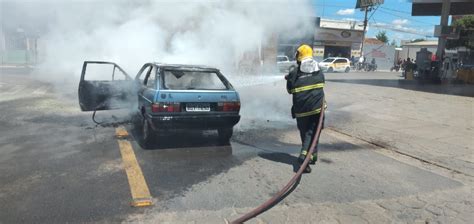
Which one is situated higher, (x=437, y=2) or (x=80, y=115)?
(x=437, y=2)

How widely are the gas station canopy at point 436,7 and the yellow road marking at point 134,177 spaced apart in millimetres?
21202

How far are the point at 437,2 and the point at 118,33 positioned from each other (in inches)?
766

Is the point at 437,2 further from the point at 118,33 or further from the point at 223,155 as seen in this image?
the point at 223,155

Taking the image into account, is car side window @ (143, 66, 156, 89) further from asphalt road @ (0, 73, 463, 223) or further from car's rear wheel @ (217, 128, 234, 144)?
car's rear wheel @ (217, 128, 234, 144)

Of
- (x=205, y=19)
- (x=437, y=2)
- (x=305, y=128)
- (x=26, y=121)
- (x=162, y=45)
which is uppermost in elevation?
(x=437, y=2)

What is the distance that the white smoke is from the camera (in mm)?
10641

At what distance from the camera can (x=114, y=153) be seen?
589 centimetres

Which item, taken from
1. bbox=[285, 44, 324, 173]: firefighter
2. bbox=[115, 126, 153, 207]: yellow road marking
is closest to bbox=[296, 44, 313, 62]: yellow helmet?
bbox=[285, 44, 324, 173]: firefighter

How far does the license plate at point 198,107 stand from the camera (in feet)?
19.6

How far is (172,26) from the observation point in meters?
10.7

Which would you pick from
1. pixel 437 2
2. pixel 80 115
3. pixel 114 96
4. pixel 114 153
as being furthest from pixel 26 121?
pixel 437 2

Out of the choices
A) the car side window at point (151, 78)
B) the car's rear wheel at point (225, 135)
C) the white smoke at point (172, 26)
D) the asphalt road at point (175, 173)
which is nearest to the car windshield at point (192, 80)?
the car side window at point (151, 78)

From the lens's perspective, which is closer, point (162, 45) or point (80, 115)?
point (80, 115)

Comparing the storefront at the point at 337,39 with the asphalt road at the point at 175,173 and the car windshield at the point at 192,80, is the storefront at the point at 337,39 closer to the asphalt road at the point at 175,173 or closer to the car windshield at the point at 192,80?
the asphalt road at the point at 175,173
